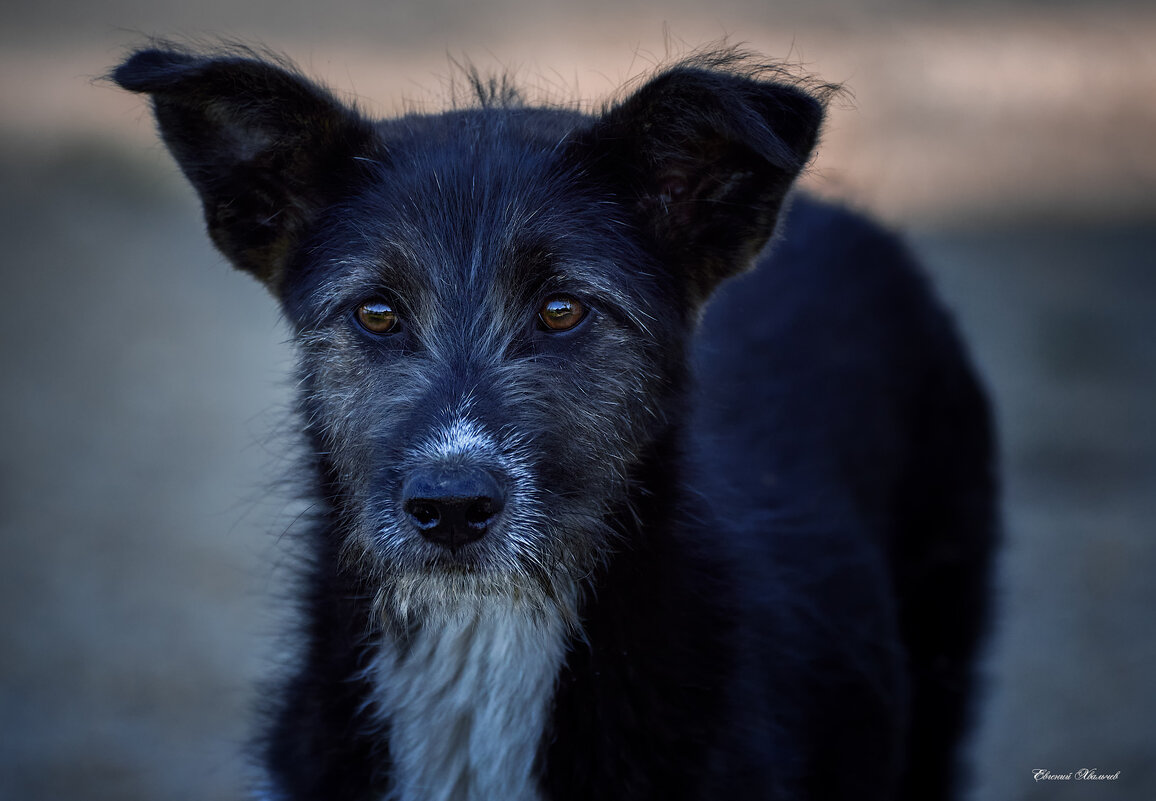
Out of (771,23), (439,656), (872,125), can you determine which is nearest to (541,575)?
(439,656)

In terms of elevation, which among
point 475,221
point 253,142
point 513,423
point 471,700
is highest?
point 253,142

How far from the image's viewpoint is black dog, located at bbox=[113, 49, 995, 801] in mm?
2979

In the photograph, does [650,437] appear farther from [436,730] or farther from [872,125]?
[872,125]

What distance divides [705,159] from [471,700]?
1.57 metres

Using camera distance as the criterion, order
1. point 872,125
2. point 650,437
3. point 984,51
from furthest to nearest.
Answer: point 984,51 < point 872,125 < point 650,437

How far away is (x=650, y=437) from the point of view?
3.23 metres

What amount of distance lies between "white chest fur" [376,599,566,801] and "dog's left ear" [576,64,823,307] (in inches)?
42.2

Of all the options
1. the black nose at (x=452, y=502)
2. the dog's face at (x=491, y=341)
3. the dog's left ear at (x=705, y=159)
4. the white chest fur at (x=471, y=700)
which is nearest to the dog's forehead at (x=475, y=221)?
the dog's face at (x=491, y=341)

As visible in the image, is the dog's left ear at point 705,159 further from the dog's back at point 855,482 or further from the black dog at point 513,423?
the dog's back at point 855,482

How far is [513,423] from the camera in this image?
293 centimetres

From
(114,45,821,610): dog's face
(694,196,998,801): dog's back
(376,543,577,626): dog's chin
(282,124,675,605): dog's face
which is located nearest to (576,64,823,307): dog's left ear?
(114,45,821,610): dog's face

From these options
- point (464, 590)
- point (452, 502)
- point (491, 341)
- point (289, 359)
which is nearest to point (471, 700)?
point (464, 590)

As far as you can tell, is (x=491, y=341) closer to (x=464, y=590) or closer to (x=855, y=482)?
(x=464, y=590)

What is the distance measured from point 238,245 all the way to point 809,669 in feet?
7.00
